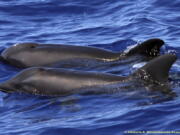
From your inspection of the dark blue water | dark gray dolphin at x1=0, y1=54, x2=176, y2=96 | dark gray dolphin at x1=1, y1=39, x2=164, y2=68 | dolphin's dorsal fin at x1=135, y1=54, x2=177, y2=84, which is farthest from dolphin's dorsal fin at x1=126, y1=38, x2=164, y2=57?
dolphin's dorsal fin at x1=135, y1=54, x2=177, y2=84

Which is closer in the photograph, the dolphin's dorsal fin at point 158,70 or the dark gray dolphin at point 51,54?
the dolphin's dorsal fin at point 158,70

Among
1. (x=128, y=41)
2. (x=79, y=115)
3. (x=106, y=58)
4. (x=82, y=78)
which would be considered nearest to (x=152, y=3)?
(x=128, y=41)

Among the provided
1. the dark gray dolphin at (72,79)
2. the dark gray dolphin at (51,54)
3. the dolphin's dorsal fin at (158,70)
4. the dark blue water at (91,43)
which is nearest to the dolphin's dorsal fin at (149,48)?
the dark gray dolphin at (51,54)

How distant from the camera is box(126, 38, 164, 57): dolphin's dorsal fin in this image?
14.6 meters

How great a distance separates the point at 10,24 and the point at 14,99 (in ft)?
28.0

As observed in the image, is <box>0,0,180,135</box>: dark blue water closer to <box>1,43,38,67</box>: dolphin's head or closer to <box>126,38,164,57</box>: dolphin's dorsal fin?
<box>1,43,38,67</box>: dolphin's head

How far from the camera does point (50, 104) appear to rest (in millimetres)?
11875

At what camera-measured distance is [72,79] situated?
12.7 meters

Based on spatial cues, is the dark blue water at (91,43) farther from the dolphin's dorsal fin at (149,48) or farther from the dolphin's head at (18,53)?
the dolphin's dorsal fin at (149,48)

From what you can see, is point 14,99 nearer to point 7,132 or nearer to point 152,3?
point 7,132

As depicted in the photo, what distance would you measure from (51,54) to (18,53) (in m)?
0.95

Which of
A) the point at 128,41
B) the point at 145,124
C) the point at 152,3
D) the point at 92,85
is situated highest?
the point at 152,3

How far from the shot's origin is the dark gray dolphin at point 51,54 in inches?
611

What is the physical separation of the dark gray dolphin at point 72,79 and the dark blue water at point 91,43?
0.26 m
